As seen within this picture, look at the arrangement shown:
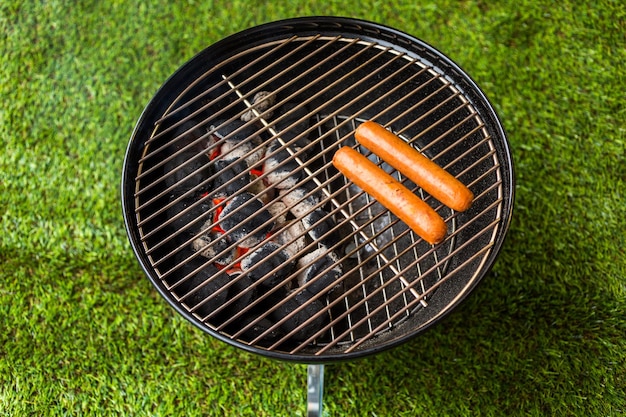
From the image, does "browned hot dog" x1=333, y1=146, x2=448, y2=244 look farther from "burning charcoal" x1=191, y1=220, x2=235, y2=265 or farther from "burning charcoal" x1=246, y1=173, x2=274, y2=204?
"burning charcoal" x1=191, y1=220, x2=235, y2=265

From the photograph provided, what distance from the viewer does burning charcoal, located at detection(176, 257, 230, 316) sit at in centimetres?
188

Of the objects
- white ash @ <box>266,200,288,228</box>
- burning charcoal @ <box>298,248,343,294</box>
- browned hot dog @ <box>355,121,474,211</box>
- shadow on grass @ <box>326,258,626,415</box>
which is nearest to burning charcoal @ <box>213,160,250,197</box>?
white ash @ <box>266,200,288,228</box>

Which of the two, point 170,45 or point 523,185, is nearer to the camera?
point 523,185

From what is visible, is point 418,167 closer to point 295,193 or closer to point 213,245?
point 295,193

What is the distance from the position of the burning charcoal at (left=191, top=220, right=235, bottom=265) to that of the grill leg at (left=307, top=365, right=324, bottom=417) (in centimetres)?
55

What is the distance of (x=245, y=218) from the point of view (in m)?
2.05

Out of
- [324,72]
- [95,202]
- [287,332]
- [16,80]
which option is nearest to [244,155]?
[324,72]

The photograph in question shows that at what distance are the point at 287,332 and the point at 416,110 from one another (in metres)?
1.03

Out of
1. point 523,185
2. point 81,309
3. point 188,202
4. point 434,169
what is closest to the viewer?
point 434,169

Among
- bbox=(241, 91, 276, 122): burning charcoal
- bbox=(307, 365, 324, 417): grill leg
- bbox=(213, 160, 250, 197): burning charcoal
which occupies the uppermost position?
bbox=(241, 91, 276, 122): burning charcoal

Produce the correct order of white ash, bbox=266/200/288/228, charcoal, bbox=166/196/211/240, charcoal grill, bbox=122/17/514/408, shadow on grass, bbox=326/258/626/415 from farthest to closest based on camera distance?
shadow on grass, bbox=326/258/626/415
white ash, bbox=266/200/288/228
charcoal, bbox=166/196/211/240
charcoal grill, bbox=122/17/514/408

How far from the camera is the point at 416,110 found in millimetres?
2270

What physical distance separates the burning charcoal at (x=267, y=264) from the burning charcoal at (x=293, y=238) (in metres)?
0.04

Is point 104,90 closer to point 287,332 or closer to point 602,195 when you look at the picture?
point 287,332
